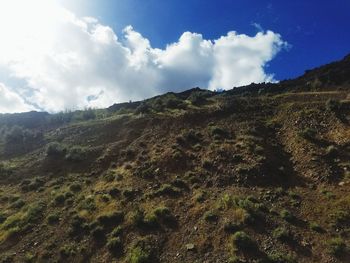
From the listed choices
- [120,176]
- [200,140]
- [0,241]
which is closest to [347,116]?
[200,140]

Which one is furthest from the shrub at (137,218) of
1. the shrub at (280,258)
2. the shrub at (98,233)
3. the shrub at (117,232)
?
the shrub at (280,258)

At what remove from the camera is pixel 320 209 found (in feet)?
90.1

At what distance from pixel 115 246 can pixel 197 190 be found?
8.56 metres

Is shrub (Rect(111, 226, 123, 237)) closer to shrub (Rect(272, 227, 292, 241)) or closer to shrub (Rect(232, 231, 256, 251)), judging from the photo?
shrub (Rect(232, 231, 256, 251))

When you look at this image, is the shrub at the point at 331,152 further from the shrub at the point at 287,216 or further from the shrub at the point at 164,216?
the shrub at the point at 164,216

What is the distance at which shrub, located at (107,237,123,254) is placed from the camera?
2707cm

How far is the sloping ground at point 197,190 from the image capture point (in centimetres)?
2550

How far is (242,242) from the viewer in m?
24.4

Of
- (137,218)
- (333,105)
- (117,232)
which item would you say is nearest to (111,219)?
(117,232)

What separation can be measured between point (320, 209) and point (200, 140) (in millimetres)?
17527

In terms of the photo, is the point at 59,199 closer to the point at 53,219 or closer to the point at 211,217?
the point at 53,219

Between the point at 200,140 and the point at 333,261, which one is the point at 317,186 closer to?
the point at 333,261

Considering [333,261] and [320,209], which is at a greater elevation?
[320,209]

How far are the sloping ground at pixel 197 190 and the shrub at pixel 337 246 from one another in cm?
6
